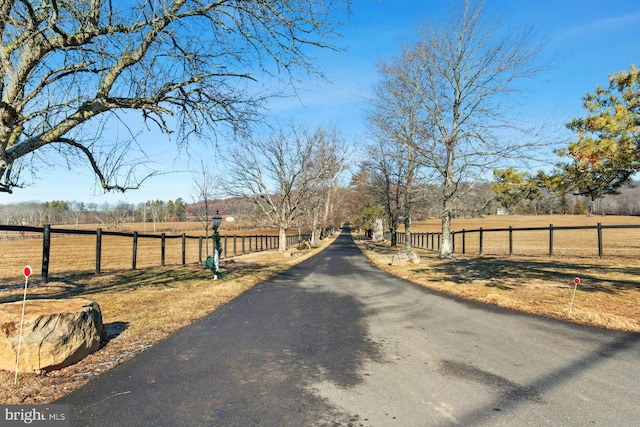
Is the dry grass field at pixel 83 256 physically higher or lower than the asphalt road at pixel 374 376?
lower

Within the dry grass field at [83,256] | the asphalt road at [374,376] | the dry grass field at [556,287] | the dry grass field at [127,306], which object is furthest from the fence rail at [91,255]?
the dry grass field at [556,287]

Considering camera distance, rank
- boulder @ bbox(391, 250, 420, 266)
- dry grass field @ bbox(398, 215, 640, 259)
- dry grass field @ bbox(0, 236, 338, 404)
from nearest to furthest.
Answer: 1. dry grass field @ bbox(0, 236, 338, 404)
2. boulder @ bbox(391, 250, 420, 266)
3. dry grass field @ bbox(398, 215, 640, 259)

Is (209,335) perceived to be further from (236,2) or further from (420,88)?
(420,88)

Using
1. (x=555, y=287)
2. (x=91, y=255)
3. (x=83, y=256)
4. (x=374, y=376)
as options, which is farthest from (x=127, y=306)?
(x=91, y=255)

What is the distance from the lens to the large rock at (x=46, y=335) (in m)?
3.95

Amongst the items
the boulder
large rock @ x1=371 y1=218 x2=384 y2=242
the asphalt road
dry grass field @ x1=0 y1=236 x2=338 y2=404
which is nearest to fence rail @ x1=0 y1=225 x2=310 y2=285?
dry grass field @ x1=0 y1=236 x2=338 y2=404

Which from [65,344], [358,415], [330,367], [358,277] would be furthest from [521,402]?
[358,277]

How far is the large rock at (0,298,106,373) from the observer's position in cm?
395

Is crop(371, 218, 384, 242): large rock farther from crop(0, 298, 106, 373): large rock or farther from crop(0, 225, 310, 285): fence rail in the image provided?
crop(0, 298, 106, 373): large rock

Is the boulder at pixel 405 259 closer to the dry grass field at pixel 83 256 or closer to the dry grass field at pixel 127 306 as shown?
the dry grass field at pixel 127 306

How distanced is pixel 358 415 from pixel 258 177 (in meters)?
25.8

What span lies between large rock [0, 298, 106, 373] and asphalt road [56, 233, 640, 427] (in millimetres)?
611

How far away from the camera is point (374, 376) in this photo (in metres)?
4.09

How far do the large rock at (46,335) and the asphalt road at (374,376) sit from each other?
2.01 feet
